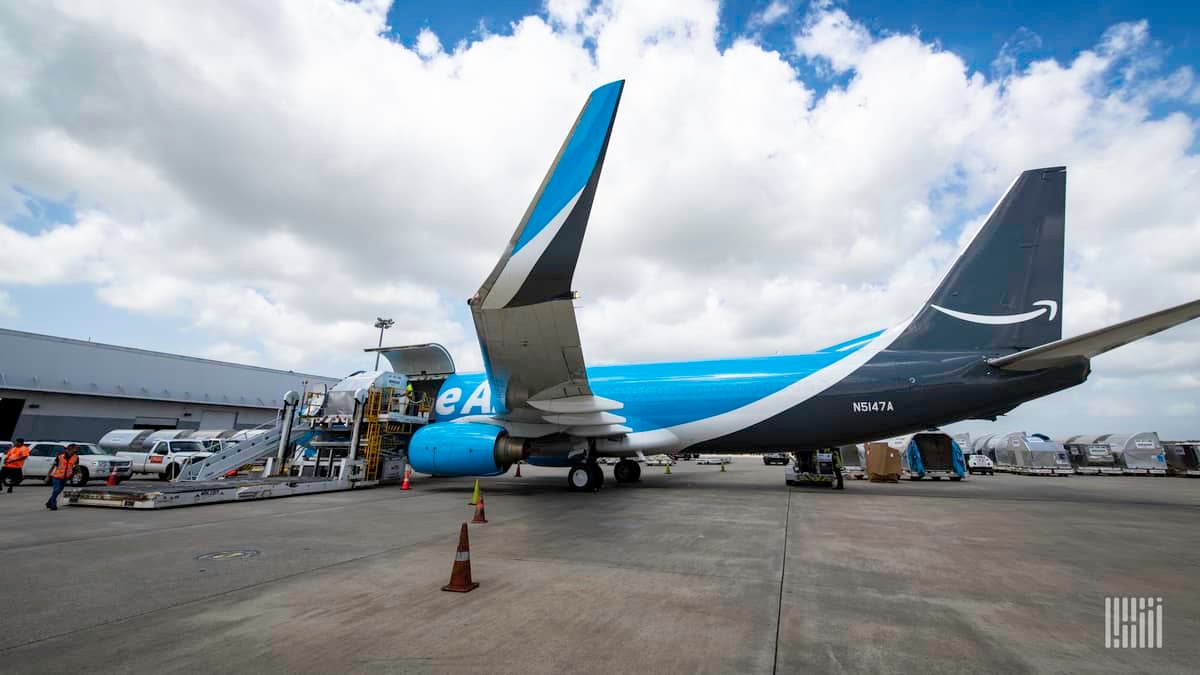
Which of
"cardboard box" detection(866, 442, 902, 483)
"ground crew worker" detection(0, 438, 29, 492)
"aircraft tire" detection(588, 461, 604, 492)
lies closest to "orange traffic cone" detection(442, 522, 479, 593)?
"aircraft tire" detection(588, 461, 604, 492)

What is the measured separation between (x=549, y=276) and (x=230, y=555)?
4263 millimetres

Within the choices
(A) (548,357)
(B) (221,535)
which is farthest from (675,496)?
(B) (221,535)

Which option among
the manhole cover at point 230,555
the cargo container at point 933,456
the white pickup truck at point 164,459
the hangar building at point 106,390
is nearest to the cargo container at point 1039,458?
the cargo container at point 933,456

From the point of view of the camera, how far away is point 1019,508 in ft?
28.5

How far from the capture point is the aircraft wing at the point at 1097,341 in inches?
273

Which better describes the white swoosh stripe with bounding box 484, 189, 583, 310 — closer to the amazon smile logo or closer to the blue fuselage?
the blue fuselage

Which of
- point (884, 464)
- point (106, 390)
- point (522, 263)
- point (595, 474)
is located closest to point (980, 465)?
point (884, 464)

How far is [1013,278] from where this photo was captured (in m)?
9.64

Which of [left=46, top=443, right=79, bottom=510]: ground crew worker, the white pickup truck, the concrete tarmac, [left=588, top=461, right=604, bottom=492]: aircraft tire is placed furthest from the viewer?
the white pickup truck

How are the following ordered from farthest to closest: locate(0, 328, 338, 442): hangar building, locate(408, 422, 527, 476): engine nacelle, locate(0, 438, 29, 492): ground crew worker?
locate(0, 328, 338, 442): hangar building < locate(0, 438, 29, 492): ground crew worker < locate(408, 422, 527, 476): engine nacelle

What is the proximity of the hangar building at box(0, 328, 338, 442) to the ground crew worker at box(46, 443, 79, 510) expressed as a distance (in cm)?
1179

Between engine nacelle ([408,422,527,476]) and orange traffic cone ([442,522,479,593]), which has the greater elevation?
engine nacelle ([408,422,527,476])

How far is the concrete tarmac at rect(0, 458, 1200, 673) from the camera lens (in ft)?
8.41

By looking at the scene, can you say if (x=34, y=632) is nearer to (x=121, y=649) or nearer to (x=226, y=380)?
(x=121, y=649)
